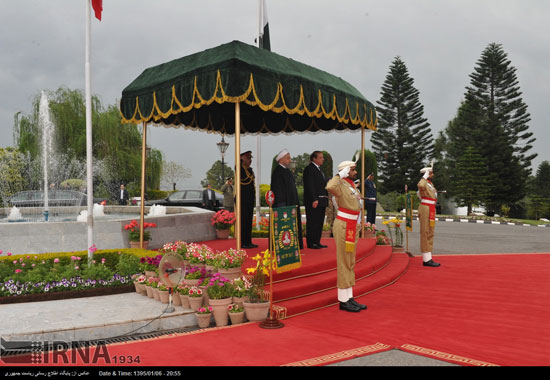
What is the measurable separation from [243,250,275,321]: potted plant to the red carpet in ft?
0.66

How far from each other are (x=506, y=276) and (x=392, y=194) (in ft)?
84.9

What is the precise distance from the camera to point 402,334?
4496 millimetres

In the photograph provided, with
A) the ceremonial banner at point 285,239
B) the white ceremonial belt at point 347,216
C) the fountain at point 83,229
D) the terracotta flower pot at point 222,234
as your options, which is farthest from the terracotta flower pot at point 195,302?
the terracotta flower pot at point 222,234

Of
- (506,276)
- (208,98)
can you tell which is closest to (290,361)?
(208,98)

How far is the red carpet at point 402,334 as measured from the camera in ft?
12.4

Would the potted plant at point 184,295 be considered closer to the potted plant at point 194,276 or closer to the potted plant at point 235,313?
the potted plant at point 194,276

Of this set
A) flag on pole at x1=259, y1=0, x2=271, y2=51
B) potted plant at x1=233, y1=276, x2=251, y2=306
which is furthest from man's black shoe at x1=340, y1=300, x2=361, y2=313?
flag on pole at x1=259, y1=0, x2=271, y2=51

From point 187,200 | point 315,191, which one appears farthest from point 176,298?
point 187,200

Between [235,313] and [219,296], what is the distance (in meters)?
0.26

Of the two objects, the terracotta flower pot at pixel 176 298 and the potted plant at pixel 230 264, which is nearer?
the terracotta flower pot at pixel 176 298

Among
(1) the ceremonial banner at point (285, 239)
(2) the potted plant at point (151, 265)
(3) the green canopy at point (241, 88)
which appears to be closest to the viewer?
(1) the ceremonial banner at point (285, 239)

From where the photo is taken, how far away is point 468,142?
32.8 meters

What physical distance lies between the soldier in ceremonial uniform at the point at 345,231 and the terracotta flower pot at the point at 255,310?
1.10m

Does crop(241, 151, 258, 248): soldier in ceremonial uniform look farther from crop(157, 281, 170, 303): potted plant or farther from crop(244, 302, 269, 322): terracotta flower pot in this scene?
crop(244, 302, 269, 322): terracotta flower pot
